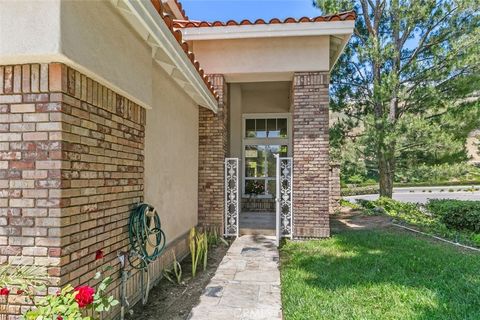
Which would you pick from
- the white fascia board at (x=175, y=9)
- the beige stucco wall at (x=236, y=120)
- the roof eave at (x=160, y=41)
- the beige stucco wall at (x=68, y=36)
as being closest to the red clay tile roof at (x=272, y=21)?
the white fascia board at (x=175, y=9)

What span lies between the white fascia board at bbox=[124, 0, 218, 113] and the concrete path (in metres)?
3.19

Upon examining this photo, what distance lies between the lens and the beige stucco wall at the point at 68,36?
7.57 ft

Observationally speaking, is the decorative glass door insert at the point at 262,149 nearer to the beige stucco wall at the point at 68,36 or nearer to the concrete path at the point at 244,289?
the concrete path at the point at 244,289

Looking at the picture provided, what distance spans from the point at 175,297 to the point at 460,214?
9303 mm

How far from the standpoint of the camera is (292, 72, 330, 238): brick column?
716cm

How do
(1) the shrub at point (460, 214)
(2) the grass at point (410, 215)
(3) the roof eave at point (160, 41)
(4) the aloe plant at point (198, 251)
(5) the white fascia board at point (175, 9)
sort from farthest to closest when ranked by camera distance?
(1) the shrub at point (460, 214) < (2) the grass at point (410, 215) < (5) the white fascia board at point (175, 9) < (4) the aloe plant at point (198, 251) < (3) the roof eave at point (160, 41)

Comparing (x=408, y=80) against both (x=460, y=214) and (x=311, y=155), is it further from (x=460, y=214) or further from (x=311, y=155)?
(x=311, y=155)

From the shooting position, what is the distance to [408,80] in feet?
37.8

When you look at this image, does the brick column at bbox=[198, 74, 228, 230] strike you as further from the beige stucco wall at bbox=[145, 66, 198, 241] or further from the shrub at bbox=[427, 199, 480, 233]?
the shrub at bbox=[427, 199, 480, 233]

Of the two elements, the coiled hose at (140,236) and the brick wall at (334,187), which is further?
the brick wall at (334,187)

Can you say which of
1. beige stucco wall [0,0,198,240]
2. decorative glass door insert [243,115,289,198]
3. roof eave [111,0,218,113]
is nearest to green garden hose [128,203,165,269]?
beige stucco wall [0,0,198,240]

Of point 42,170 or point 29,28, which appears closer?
point 29,28

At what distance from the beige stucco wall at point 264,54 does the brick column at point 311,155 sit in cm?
32

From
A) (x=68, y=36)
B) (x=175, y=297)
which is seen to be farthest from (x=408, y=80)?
(x=68, y=36)
